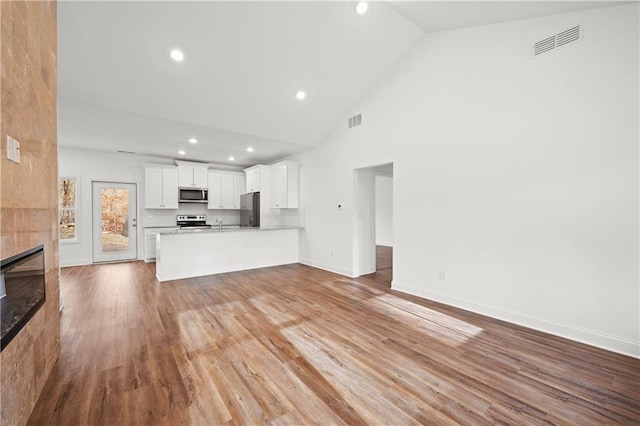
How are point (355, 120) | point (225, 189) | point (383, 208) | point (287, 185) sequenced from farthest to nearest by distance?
point (383, 208)
point (225, 189)
point (287, 185)
point (355, 120)

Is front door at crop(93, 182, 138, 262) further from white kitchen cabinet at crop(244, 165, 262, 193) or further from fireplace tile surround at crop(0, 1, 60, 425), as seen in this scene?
fireplace tile surround at crop(0, 1, 60, 425)

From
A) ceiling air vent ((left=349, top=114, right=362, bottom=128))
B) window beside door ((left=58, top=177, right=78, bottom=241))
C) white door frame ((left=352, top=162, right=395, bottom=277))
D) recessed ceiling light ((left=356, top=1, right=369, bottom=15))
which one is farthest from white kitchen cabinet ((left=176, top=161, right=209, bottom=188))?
recessed ceiling light ((left=356, top=1, right=369, bottom=15))

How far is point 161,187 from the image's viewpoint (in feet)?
22.9

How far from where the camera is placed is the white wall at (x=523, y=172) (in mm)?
2484

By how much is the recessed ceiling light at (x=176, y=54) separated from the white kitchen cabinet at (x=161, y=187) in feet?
14.2

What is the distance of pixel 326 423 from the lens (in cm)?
162

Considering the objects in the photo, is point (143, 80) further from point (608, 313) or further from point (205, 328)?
point (608, 313)

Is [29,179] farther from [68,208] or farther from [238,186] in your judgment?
[238,186]

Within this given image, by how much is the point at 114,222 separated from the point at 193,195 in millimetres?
1948

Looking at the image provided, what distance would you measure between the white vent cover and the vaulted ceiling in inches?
8.3

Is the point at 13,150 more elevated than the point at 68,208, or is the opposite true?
the point at 13,150

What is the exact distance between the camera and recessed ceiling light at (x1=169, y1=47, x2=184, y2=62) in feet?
10.7

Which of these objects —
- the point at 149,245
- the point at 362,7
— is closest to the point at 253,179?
the point at 149,245

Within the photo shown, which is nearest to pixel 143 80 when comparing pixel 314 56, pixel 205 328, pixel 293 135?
pixel 314 56
